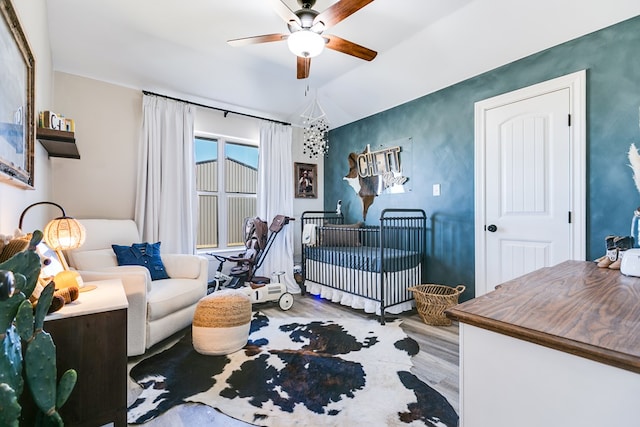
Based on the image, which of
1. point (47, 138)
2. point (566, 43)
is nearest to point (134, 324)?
point (47, 138)

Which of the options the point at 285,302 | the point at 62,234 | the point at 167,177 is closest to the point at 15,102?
the point at 62,234

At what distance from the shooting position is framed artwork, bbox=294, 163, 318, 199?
450 centimetres

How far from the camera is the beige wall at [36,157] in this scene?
1362 mm

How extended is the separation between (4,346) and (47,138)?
1.84 meters

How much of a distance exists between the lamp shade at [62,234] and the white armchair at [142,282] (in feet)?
1.15

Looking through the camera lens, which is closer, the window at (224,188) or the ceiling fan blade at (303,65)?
the ceiling fan blade at (303,65)

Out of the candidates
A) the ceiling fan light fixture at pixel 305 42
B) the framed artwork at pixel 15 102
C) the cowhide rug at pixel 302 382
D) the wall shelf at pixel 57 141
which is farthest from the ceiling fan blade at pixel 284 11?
the cowhide rug at pixel 302 382

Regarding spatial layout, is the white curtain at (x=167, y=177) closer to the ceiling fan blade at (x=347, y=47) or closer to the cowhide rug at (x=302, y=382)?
the cowhide rug at (x=302, y=382)

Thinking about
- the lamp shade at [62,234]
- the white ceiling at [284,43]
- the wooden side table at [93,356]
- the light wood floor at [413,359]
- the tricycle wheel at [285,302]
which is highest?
the white ceiling at [284,43]

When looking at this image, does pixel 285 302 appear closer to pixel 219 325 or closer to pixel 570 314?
pixel 219 325

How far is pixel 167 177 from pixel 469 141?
322 cm

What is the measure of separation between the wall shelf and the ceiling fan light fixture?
1619mm

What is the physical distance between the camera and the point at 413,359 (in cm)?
208

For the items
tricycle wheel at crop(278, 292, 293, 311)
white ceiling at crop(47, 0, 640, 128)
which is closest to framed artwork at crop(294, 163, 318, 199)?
white ceiling at crop(47, 0, 640, 128)
